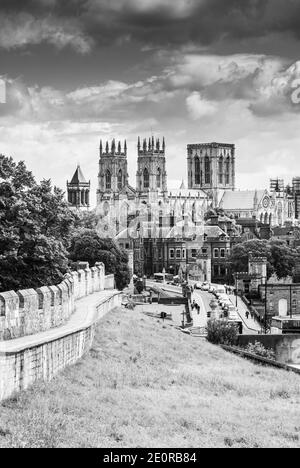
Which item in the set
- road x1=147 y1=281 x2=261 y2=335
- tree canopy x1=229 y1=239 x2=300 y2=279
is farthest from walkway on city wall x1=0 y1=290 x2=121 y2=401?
tree canopy x1=229 y1=239 x2=300 y2=279

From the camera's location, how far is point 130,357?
101 feet

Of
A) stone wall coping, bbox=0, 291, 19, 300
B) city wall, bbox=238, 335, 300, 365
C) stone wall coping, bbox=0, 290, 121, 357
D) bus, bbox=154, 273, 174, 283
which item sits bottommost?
city wall, bbox=238, 335, 300, 365

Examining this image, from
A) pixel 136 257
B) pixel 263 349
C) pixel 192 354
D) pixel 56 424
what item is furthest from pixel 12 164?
pixel 136 257

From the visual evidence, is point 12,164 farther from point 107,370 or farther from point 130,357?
point 107,370

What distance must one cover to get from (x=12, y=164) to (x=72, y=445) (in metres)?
21.8

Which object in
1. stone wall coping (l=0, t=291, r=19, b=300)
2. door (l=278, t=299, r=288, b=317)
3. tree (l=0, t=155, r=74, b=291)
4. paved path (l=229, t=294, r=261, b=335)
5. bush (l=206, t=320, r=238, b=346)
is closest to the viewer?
stone wall coping (l=0, t=291, r=19, b=300)

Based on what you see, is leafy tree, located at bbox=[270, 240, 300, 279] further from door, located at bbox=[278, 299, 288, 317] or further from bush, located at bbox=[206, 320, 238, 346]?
bush, located at bbox=[206, 320, 238, 346]

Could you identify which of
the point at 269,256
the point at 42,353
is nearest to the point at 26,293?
the point at 42,353

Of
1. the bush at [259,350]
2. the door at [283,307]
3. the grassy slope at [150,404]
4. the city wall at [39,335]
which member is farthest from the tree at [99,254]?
the city wall at [39,335]

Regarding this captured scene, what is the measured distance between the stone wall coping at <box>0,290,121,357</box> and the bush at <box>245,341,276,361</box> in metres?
5.82

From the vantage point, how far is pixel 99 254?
75188mm

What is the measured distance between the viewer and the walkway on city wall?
819 inches

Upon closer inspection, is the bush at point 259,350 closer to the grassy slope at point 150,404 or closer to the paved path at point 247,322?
the grassy slope at point 150,404

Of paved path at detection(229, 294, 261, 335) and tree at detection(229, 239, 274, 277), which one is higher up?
tree at detection(229, 239, 274, 277)
